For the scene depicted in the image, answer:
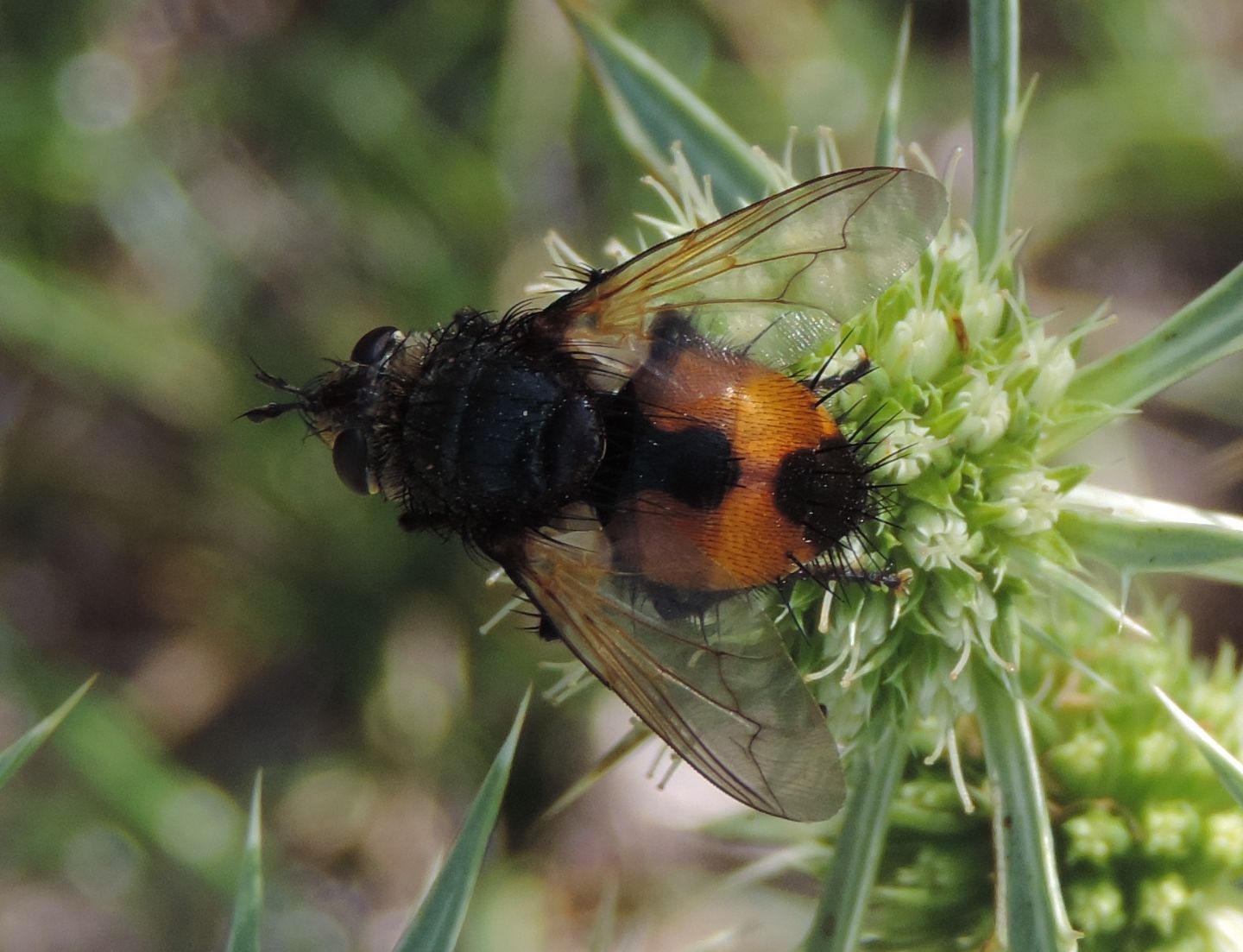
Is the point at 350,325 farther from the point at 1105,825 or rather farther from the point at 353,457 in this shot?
the point at 1105,825

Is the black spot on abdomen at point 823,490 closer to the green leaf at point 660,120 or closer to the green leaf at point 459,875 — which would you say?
the green leaf at point 459,875

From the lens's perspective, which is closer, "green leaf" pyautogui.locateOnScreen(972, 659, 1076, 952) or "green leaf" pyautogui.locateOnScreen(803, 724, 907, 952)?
"green leaf" pyautogui.locateOnScreen(972, 659, 1076, 952)

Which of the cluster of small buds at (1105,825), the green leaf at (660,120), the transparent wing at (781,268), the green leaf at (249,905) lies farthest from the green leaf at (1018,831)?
the green leaf at (249,905)

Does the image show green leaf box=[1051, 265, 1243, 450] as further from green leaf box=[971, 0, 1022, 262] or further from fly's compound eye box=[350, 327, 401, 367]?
fly's compound eye box=[350, 327, 401, 367]

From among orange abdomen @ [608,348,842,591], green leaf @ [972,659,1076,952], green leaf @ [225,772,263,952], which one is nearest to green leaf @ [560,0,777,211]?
orange abdomen @ [608,348,842,591]

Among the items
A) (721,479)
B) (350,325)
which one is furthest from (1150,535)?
(350,325)

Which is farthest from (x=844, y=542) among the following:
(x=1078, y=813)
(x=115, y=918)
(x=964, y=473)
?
(x=115, y=918)

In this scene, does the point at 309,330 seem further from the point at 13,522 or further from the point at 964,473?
the point at 964,473
